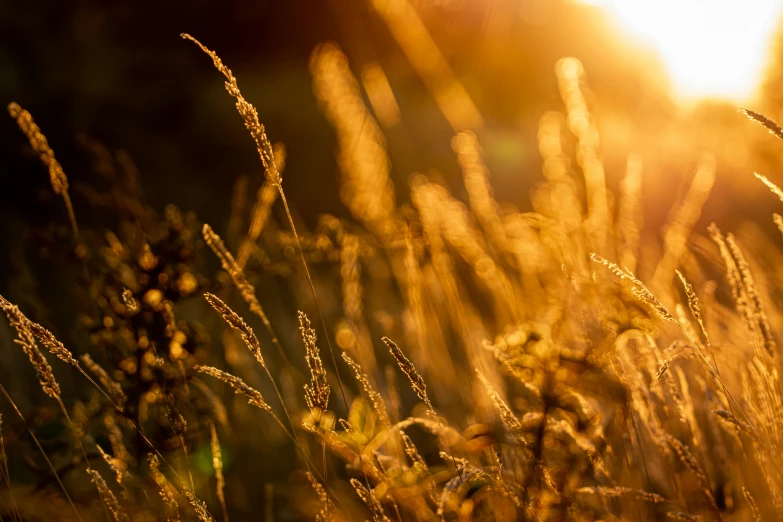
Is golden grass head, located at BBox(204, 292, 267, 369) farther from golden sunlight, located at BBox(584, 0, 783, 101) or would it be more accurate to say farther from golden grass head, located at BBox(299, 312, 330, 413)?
golden sunlight, located at BBox(584, 0, 783, 101)

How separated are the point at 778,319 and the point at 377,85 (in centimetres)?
152

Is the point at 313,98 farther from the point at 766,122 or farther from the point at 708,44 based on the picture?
the point at 766,122

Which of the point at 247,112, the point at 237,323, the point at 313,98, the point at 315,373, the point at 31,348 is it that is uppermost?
the point at 313,98

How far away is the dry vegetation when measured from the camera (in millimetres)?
1121

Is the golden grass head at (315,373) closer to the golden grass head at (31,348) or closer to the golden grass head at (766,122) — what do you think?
the golden grass head at (31,348)

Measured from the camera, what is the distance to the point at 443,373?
2051 mm

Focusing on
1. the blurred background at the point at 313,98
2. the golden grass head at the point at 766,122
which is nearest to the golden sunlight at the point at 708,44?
the blurred background at the point at 313,98

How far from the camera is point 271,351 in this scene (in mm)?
3189

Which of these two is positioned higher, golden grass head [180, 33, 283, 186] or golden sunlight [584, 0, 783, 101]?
golden sunlight [584, 0, 783, 101]

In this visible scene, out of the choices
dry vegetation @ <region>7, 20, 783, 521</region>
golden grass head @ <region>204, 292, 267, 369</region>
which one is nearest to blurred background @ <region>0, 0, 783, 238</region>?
dry vegetation @ <region>7, 20, 783, 521</region>

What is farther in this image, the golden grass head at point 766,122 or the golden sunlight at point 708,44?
the golden sunlight at point 708,44

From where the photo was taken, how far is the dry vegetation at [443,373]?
112 centimetres

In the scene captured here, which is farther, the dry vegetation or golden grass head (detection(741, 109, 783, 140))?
the dry vegetation

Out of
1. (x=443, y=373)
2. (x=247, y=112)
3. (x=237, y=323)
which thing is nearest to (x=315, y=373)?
(x=237, y=323)
